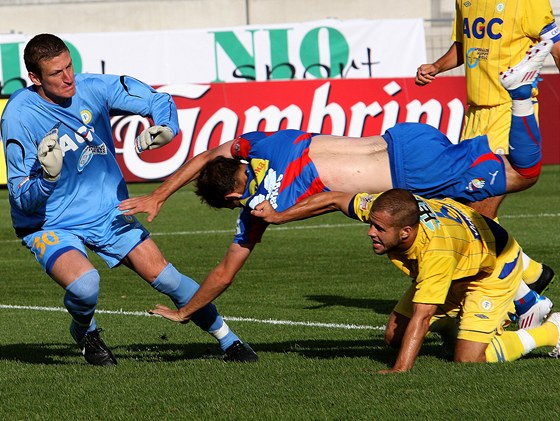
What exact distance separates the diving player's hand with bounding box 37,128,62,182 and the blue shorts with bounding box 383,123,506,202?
6.53 feet

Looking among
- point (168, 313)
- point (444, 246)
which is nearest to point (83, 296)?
point (168, 313)

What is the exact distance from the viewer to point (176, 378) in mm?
7363

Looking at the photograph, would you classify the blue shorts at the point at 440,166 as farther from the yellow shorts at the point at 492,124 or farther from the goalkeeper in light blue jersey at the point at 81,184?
the yellow shorts at the point at 492,124

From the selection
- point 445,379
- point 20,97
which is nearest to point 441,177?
point 445,379

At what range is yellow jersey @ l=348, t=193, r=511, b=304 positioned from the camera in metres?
7.15

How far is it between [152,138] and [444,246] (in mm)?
1847

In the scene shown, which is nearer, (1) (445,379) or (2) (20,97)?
(1) (445,379)

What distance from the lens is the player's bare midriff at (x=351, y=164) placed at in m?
7.65

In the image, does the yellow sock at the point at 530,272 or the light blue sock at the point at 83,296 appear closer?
the light blue sock at the point at 83,296

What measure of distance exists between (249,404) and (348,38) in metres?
23.9

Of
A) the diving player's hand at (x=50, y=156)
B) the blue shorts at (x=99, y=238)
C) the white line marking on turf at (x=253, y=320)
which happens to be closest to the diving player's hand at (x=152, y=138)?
the diving player's hand at (x=50, y=156)

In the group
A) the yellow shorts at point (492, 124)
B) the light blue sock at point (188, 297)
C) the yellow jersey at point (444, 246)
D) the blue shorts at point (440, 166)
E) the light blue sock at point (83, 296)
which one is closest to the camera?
the yellow jersey at point (444, 246)

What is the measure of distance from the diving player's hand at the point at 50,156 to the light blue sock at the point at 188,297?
1.14 m

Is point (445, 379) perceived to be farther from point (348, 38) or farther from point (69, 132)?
point (348, 38)
